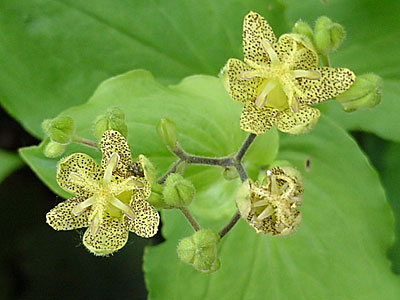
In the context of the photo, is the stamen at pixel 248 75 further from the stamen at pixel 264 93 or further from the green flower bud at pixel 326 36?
→ the green flower bud at pixel 326 36

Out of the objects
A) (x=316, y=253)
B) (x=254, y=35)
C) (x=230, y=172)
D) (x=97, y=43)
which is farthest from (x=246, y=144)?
(x=97, y=43)

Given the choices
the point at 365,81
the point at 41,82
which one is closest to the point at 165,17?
the point at 41,82

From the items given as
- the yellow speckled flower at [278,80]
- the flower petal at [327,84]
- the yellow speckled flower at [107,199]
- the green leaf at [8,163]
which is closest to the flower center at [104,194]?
the yellow speckled flower at [107,199]

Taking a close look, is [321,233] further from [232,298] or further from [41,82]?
[41,82]

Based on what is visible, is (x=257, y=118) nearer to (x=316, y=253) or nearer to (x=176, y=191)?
(x=176, y=191)

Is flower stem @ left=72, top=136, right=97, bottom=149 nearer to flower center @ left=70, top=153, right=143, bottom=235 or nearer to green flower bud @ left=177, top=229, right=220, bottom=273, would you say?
flower center @ left=70, top=153, right=143, bottom=235

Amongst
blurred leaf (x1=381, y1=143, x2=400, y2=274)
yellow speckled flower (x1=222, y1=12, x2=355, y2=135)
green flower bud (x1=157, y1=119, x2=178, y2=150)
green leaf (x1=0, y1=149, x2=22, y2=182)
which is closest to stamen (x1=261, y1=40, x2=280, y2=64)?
yellow speckled flower (x1=222, y1=12, x2=355, y2=135)

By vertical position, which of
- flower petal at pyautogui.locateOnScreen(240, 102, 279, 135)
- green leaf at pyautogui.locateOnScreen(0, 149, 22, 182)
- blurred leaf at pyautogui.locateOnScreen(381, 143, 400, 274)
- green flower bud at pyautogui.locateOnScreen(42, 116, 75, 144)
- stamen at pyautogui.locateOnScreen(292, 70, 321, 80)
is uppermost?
stamen at pyautogui.locateOnScreen(292, 70, 321, 80)
